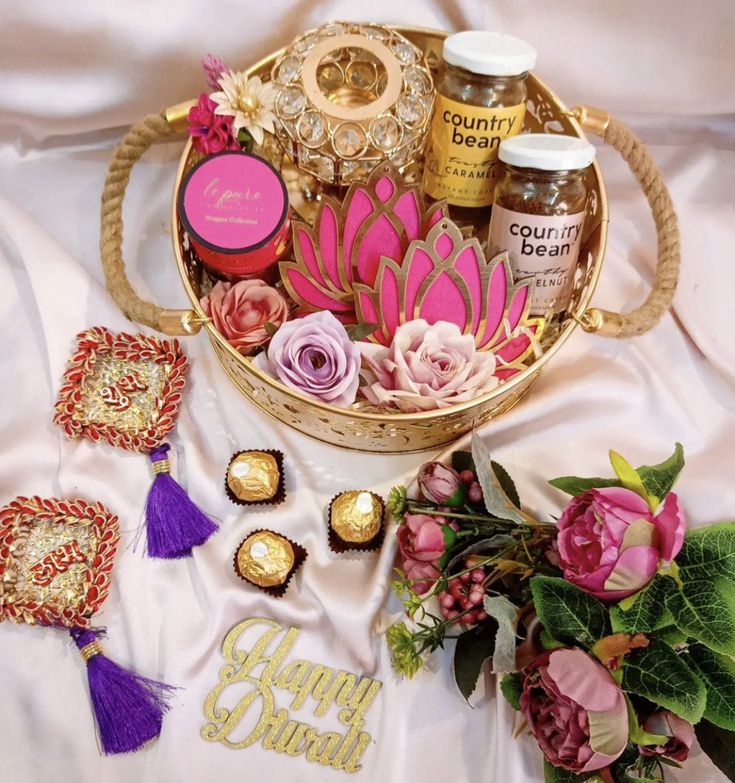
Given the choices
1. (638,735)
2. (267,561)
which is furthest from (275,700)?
(638,735)

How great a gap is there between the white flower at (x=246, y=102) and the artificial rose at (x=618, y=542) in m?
0.53

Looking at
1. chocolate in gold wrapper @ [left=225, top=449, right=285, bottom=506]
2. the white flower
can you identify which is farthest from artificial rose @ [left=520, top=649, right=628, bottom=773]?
the white flower

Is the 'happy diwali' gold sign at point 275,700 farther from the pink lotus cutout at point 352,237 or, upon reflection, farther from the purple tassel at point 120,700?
the pink lotus cutout at point 352,237

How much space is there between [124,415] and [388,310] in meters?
0.34

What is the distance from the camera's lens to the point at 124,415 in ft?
2.66

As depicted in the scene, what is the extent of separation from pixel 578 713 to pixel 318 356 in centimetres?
39

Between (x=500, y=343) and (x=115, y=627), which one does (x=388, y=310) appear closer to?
(x=500, y=343)

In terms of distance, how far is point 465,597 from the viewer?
2.14 ft

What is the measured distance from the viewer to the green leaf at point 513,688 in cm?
63

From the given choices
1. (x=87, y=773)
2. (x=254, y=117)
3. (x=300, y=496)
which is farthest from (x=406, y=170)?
(x=87, y=773)

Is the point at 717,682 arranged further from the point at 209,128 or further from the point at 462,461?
the point at 209,128

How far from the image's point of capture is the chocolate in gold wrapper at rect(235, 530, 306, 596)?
2.37 feet

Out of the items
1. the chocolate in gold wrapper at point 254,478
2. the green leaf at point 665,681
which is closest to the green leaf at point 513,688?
the green leaf at point 665,681

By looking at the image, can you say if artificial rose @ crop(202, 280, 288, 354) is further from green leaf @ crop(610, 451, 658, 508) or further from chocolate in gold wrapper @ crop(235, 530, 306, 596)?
green leaf @ crop(610, 451, 658, 508)
